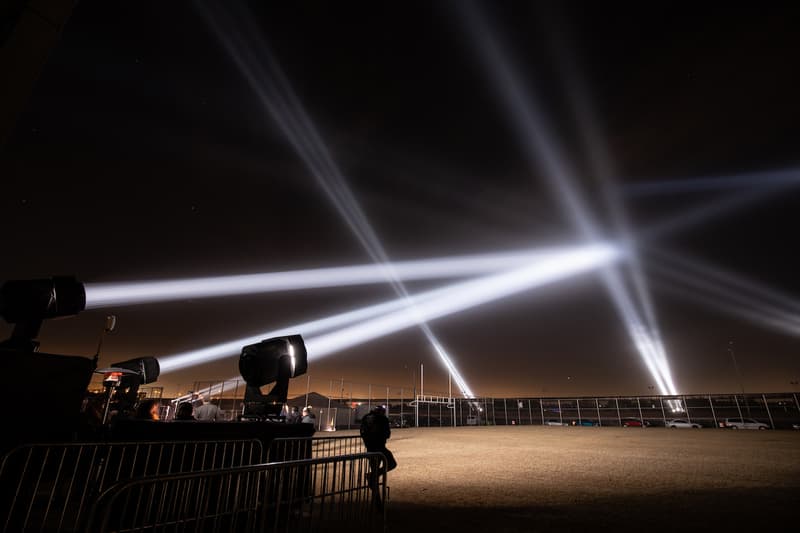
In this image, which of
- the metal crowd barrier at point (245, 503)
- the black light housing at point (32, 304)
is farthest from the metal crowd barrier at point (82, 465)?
the black light housing at point (32, 304)

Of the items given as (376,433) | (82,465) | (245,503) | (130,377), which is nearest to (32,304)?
(82,465)

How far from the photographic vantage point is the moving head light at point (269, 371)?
684 centimetres

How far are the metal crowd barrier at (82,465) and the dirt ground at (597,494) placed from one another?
2.76 meters

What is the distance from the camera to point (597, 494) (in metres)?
6.80

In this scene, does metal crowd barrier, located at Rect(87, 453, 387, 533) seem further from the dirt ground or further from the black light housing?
the black light housing

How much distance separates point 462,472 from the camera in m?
9.39

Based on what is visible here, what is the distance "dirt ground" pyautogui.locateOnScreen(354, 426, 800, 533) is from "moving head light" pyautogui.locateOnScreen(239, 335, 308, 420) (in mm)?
2772

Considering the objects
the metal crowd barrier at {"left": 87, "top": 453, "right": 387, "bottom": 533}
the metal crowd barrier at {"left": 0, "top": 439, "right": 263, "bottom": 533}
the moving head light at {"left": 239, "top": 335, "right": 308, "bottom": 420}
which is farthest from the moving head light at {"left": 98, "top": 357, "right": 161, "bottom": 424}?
the metal crowd barrier at {"left": 87, "top": 453, "right": 387, "bottom": 533}

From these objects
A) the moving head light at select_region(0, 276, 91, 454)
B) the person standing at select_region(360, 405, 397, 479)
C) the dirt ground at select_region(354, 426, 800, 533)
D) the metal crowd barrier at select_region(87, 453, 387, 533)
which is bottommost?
the dirt ground at select_region(354, 426, 800, 533)

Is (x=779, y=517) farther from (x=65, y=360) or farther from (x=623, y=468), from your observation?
(x=65, y=360)

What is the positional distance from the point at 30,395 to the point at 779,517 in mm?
10194

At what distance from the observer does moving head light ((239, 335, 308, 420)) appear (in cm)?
684

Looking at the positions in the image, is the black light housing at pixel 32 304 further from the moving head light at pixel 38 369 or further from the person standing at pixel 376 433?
the person standing at pixel 376 433

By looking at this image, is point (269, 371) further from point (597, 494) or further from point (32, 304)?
point (597, 494)
